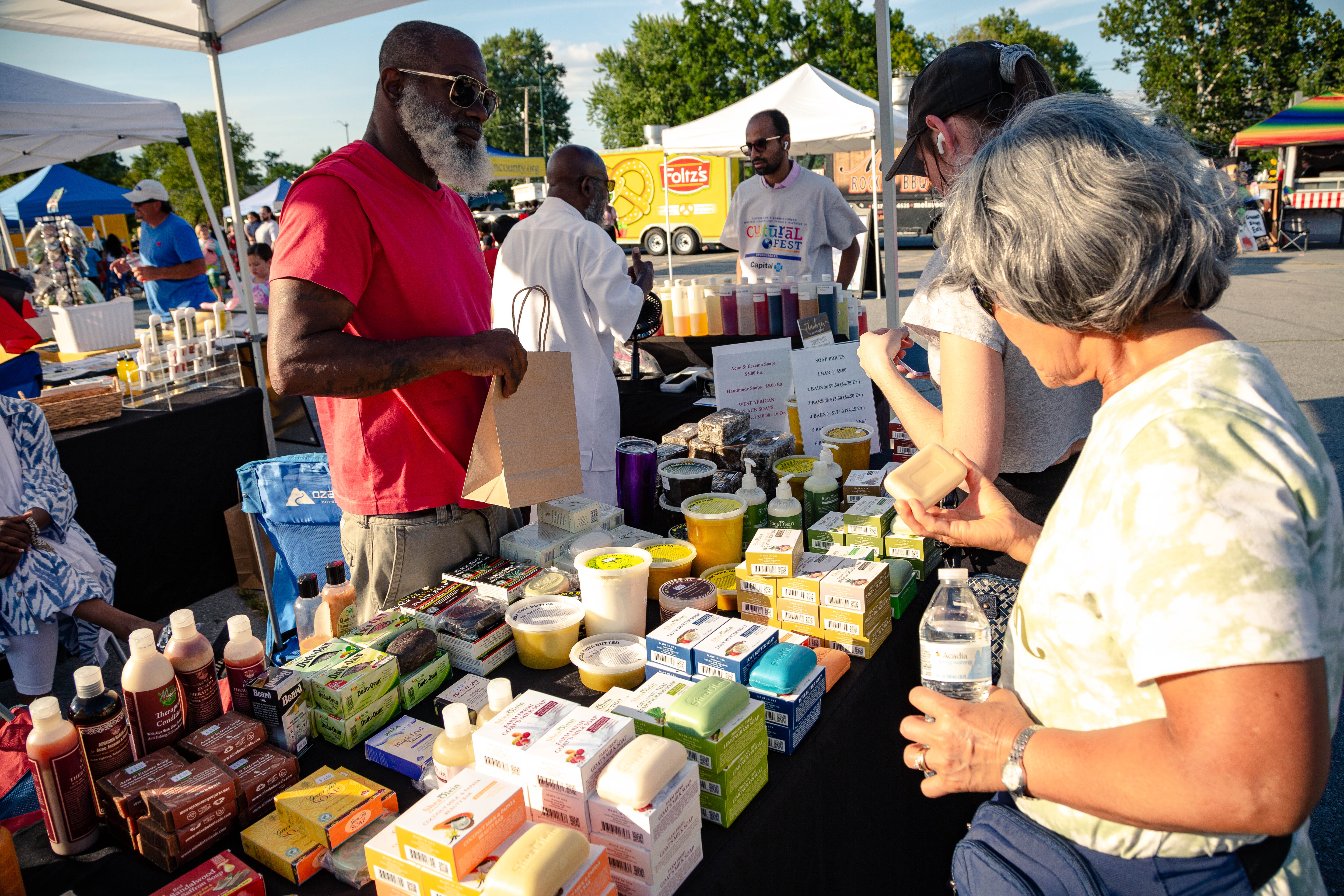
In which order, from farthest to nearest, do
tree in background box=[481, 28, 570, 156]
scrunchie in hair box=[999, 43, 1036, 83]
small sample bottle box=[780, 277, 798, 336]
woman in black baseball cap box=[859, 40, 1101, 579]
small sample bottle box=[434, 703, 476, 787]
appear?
tree in background box=[481, 28, 570, 156], small sample bottle box=[780, 277, 798, 336], scrunchie in hair box=[999, 43, 1036, 83], woman in black baseball cap box=[859, 40, 1101, 579], small sample bottle box=[434, 703, 476, 787]

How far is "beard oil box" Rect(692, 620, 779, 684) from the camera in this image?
136cm

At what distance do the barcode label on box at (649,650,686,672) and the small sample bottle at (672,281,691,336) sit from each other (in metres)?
3.23

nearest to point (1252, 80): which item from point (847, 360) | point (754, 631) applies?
point (847, 360)

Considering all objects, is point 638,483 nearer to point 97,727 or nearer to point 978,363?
point 978,363

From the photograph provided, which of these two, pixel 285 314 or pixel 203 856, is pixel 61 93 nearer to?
pixel 285 314

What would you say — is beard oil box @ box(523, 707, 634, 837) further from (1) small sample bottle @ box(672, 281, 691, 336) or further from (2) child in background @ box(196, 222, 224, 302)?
(2) child in background @ box(196, 222, 224, 302)

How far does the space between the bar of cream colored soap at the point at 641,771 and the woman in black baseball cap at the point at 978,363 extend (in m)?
0.81

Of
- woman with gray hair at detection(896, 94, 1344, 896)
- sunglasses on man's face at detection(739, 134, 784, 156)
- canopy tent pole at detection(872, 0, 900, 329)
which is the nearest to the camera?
woman with gray hair at detection(896, 94, 1344, 896)

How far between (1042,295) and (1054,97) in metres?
0.30

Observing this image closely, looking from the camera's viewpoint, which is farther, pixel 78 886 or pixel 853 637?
pixel 853 637

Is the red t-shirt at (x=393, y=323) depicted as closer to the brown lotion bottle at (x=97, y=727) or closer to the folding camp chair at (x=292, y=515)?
the brown lotion bottle at (x=97, y=727)

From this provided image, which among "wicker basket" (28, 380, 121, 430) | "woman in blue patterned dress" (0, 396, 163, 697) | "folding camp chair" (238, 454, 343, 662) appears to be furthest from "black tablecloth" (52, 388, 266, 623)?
"folding camp chair" (238, 454, 343, 662)

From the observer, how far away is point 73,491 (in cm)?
340

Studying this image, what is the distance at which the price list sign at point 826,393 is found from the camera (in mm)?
2859
